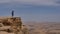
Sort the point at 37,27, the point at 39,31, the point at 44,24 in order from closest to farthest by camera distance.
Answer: the point at 39,31, the point at 37,27, the point at 44,24

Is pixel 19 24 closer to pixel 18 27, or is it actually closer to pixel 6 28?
pixel 18 27

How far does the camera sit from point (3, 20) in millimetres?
4410

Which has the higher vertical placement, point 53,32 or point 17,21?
point 17,21

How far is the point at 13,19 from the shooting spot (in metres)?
4.62

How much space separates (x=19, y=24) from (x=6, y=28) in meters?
0.80

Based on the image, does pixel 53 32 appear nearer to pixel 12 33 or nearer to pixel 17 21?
pixel 17 21

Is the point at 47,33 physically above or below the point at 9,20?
below

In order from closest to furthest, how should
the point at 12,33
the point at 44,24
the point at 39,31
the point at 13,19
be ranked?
the point at 12,33 → the point at 13,19 → the point at 39,31 → the point at 44,24

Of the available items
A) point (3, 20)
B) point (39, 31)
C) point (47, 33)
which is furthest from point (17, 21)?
point (47, 33)

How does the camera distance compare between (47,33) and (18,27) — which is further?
(47,33)

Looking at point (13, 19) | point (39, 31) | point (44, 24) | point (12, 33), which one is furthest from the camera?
point (44, 24)

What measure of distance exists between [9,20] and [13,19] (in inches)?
6.2

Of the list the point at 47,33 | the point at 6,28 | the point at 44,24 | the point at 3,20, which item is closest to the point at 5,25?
the point at 3,20

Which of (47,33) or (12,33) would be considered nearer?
(12,33)
